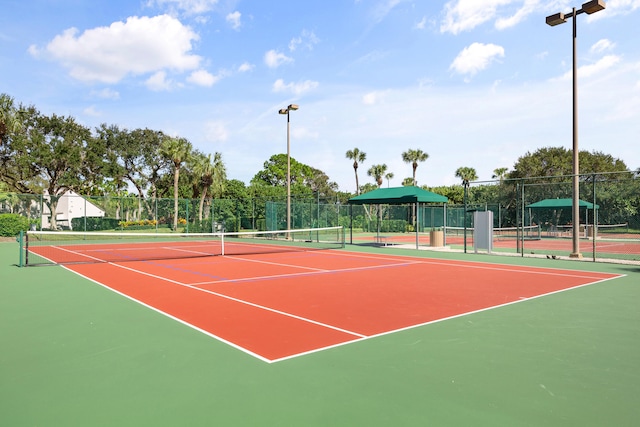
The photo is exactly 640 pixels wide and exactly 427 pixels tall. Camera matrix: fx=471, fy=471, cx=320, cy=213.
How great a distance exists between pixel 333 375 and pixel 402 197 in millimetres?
18782

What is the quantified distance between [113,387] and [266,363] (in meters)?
1.45

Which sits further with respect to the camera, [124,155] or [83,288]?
[124,155]

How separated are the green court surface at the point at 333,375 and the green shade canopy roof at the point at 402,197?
1538 centimetres

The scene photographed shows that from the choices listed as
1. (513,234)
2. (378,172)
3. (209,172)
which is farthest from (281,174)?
(513,234)

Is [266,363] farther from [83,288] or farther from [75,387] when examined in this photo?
[83,288]

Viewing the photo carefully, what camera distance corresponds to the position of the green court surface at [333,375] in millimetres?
3625

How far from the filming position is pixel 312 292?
923cm

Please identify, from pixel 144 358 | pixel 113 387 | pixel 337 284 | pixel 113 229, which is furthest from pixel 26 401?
pixel 113 229

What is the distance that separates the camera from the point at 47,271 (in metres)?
12.7

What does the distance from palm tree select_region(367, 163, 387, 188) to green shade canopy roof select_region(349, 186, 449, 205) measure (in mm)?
44791

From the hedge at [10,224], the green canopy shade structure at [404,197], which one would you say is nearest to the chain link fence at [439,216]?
the green canopy shade structure at [404,197]

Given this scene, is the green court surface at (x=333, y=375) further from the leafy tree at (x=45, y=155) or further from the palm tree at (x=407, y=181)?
the palm tree at (x=407, y=181)

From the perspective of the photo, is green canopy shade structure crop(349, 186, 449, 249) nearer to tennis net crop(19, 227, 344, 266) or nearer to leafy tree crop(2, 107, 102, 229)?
tennis net crop(19, 227, 344, 266)

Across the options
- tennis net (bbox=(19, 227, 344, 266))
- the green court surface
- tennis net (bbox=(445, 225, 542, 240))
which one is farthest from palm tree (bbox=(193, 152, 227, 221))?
the green court surface
